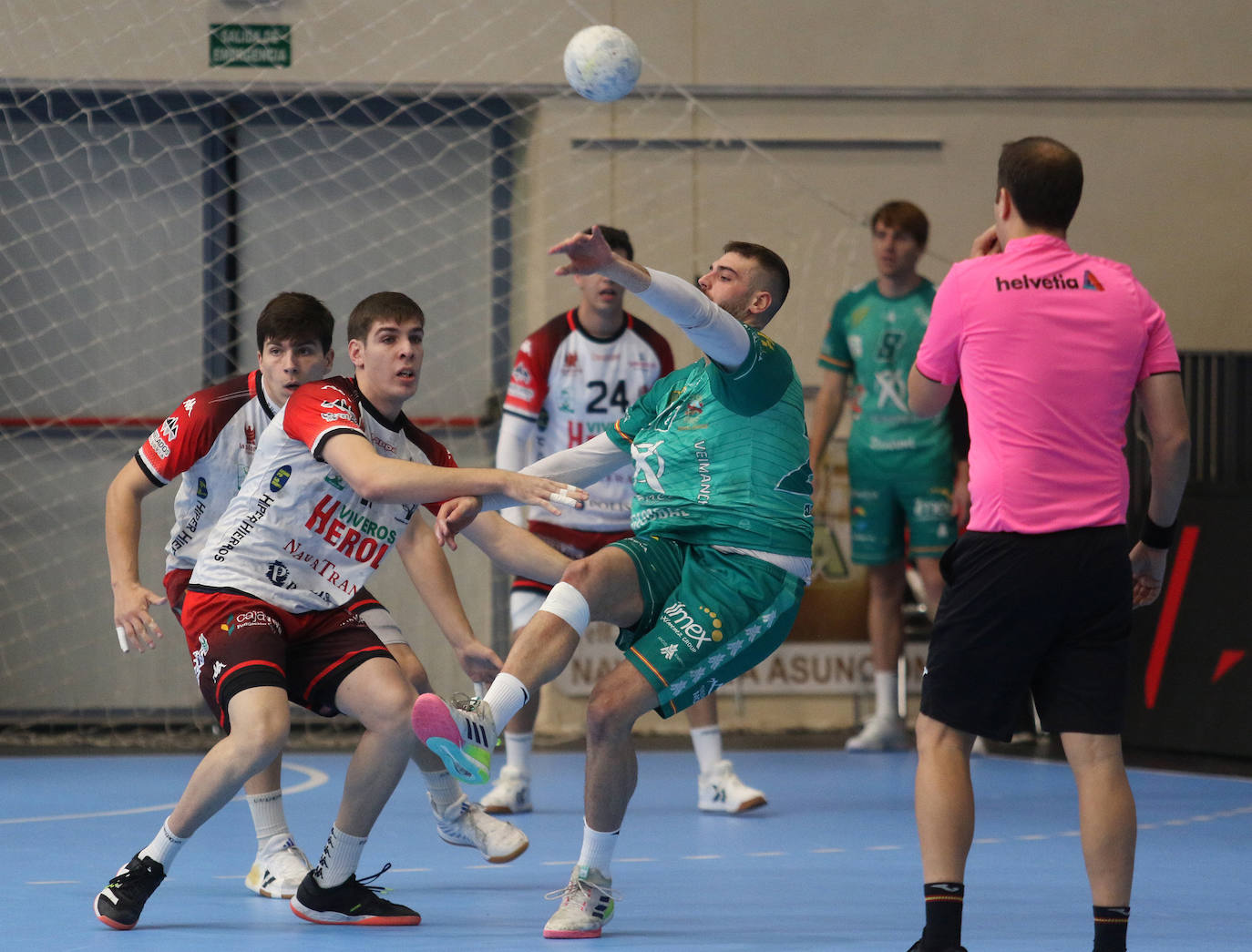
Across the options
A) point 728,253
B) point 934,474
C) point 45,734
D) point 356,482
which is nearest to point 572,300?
point 934,474

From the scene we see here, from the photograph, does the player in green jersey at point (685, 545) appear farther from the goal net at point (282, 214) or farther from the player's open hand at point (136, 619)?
the goal net at point (282, 214)

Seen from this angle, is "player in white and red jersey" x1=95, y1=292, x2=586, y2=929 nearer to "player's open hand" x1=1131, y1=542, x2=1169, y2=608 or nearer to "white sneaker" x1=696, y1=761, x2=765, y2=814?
"player's open hand" x1=1131, y1=542, x2=1169, y2=608

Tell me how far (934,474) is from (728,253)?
335 centimetres

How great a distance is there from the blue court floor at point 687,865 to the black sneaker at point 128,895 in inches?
1.6

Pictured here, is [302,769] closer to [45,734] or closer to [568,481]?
[45,734]

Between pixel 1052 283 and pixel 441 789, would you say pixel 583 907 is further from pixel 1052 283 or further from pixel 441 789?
pixel 1052 283

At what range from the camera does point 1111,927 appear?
10.6ft

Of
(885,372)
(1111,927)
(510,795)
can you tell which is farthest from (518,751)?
(1111,927)

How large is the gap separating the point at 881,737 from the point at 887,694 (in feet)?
0.73

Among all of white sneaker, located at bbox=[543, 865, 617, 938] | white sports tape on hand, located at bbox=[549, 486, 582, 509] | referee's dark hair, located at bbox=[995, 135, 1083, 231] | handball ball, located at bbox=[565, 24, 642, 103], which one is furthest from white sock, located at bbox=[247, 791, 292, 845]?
handball ball, located at bbox=[565, 24, 642, 103]

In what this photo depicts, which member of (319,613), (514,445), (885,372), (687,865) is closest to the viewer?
(319,613)

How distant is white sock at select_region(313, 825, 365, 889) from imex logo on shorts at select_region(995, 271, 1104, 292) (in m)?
2.09

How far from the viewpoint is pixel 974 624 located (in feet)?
10.8

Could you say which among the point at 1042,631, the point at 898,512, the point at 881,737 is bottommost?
the point at 881,737
